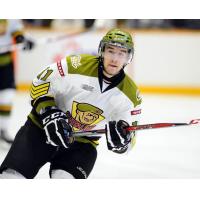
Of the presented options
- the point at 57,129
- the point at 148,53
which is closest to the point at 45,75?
the point at 57,129

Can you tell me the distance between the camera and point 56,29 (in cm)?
682

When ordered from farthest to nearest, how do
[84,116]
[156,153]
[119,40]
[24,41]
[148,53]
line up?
[148,53], [24,41], [156,153], [84,116], [119,40]

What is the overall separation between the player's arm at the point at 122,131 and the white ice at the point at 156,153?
2.87 ft

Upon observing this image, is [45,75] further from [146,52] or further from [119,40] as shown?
[146,52]

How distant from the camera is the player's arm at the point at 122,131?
7.95ft

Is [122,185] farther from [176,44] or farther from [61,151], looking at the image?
[176,44]

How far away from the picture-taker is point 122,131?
8.00 ft

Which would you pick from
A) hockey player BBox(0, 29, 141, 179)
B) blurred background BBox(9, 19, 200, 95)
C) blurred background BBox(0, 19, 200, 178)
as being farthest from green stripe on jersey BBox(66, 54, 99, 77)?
blurred background BBox(9, 19, 200, 95)

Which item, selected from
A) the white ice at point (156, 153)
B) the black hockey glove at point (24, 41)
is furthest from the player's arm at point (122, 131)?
the black hockey glove at point (24, 41)

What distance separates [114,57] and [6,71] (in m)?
1.99

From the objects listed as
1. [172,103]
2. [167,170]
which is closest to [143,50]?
[172,103]

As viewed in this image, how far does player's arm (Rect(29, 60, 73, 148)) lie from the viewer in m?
2.42

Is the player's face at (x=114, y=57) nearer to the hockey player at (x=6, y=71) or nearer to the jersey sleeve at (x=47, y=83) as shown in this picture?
the jersey sleeve at (x=47, y=83)

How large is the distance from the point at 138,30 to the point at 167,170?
11.4ft
